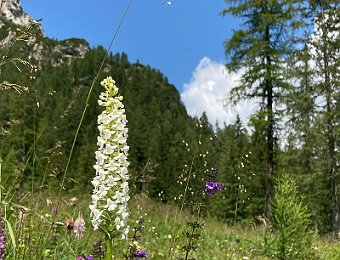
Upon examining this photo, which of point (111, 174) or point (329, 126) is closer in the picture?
point (111, 174)

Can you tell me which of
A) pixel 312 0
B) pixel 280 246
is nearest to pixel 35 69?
pixel 280 246

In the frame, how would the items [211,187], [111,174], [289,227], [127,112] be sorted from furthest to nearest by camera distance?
[127,112] < [289,227] < [211,187] < [111,174]

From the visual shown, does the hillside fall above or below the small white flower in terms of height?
above

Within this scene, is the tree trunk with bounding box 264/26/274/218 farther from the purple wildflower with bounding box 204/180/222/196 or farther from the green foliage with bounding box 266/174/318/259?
the purple wildflower with bounding box 204/180/222/196

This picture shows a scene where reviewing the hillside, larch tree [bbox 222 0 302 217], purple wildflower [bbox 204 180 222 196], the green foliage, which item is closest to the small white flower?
the hillside

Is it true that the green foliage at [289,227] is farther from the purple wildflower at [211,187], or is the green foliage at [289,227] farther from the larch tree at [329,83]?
the larch tree at [329,83]

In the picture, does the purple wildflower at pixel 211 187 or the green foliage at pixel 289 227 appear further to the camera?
the green foliage at pixel 289 227

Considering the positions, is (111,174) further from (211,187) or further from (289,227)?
(289,227)

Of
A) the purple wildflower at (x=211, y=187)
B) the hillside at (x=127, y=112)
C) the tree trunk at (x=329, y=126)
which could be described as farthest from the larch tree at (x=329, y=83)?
the purple wildflower at (x=211, y=187)

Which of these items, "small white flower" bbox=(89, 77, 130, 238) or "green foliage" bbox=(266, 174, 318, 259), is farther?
"green foliage" bbox=(266, 174, 318, 259)

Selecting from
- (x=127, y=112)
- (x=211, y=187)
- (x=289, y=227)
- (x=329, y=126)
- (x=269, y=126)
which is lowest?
(x=289, y=227)

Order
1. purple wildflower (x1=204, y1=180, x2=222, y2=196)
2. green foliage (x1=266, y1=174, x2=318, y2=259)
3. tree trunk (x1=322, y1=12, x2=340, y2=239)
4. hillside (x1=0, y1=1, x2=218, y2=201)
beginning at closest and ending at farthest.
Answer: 1. purple wildflower (x1=204, y1=180, x2=222, y2=196)
2. green foliage (x1=266, y1=174, x2=318, y2=259)
3. tree trunk (x1=322, y1=12, x2=340, y2=239)
4. hillside (x1=0, y1=1, x2=218, y2=201)

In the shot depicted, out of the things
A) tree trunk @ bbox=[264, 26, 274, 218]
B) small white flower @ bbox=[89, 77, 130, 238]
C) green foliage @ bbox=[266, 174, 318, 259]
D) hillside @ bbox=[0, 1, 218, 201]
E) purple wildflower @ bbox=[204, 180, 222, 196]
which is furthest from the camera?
hillside @ bbox=[0, 1, 218, 201]

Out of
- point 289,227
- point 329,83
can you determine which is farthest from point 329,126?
point 289,227
